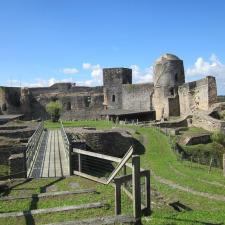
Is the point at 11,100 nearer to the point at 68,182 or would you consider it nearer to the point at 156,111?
the point at 156,111

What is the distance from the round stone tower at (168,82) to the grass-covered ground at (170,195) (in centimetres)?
2513

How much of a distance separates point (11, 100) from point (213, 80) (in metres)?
35.7

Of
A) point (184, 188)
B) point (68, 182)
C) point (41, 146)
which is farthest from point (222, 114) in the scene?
point (68, 182)

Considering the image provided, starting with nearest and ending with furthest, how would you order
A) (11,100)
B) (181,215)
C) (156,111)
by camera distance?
(181,215) < (156,111) < (11,100)

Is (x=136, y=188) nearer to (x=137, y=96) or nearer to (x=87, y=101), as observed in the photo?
(x=137, y=96)

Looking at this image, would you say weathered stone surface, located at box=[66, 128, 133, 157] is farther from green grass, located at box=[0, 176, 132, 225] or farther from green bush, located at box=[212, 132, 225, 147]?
green grass, located at box=[0, 176, 132, 225]

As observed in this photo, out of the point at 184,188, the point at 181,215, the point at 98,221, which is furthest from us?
the point at 184,188

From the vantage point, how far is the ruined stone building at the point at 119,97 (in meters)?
53.4

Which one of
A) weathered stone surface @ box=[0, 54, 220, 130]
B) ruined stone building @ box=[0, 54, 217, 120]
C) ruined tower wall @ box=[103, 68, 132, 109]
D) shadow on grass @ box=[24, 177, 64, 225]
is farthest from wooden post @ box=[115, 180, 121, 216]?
ruined tower wall @ box=[103, 68, 132, 109]

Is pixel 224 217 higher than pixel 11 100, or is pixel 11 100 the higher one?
pixel 11 100

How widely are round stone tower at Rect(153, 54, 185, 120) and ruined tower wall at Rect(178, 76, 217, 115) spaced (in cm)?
154

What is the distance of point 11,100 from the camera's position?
214ft

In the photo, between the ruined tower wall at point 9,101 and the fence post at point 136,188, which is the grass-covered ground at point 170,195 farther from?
the ruined tower wall at point 9,101

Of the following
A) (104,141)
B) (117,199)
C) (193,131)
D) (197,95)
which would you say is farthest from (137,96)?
(117,199)
